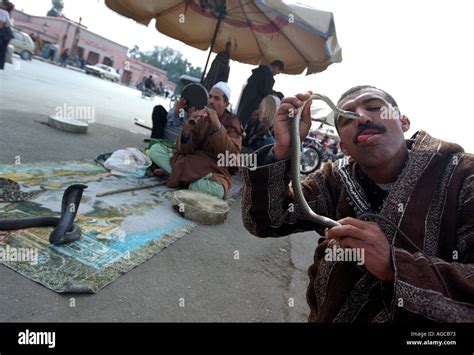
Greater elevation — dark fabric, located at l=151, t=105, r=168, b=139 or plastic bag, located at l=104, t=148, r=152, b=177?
dark fabric, located at l=151, t=105, r=168, b=139

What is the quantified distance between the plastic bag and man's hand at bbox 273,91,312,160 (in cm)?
328

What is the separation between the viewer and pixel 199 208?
3.45m

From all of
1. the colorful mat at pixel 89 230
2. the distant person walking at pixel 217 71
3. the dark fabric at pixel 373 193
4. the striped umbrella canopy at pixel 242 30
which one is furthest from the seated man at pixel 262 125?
the dark fabric at pixel 373 193

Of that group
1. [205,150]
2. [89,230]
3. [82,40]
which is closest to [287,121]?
[89,230]

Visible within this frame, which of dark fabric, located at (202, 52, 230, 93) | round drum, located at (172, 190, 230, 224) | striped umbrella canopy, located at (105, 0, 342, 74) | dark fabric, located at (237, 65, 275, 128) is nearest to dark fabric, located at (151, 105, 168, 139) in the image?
dark fabric, located at (202, 52, 230, 93)

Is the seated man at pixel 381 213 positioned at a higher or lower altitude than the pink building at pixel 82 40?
lower

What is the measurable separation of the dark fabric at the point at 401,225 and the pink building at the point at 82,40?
1904 inches

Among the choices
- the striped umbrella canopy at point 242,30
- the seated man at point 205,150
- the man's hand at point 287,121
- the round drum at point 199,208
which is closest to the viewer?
the man's hand at point 287,121

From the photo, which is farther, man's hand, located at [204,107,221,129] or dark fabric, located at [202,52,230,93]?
dark fabric, located at [202,52,230,93]

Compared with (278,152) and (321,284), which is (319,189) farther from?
(321,284)

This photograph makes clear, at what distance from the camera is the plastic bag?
4.38 metres

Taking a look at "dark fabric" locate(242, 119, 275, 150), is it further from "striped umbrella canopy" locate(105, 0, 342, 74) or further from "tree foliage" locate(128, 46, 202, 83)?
"tree foliage" locate(128, 46, 202, 83)

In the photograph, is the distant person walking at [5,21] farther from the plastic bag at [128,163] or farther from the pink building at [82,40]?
the pink building at [82,40]

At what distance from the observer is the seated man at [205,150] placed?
13.8 ft
